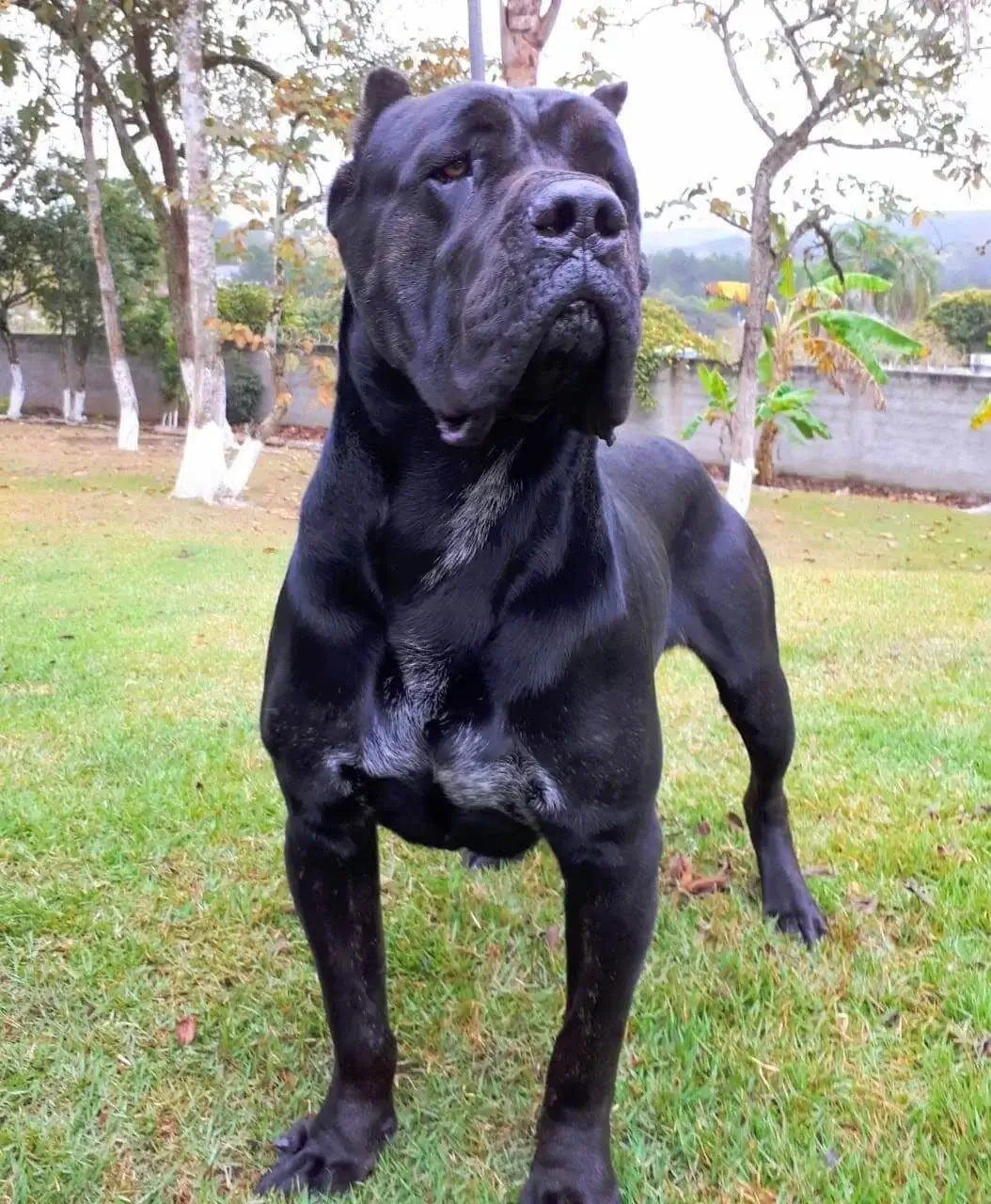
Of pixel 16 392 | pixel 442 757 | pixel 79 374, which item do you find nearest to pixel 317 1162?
pixel 442 757

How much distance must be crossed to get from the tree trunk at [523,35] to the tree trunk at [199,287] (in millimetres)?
5194

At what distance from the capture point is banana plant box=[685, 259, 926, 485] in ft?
54.4

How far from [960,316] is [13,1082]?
111ft

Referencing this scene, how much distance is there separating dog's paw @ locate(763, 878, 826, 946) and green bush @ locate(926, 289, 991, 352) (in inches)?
1240

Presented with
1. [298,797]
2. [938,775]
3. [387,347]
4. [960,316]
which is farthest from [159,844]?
[960,316]

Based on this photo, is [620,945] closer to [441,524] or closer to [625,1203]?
[625,1203]

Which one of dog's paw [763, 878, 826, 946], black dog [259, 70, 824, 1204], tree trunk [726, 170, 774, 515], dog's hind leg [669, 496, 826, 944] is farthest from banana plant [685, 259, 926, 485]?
black dog [259, 70, 824, 1204]

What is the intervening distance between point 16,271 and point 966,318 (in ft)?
83.4

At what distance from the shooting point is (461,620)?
2121 millimetres

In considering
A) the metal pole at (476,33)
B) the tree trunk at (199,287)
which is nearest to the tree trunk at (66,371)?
the tree trunk at (199,287)

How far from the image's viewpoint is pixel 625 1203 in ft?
7.40

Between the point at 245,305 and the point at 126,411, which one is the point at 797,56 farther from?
the point at 245,305

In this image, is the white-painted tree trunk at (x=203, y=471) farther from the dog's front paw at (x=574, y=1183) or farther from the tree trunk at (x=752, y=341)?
the dog's front paw at (x=574, y=1183)

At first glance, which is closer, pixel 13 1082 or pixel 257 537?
pixel 13 1082
